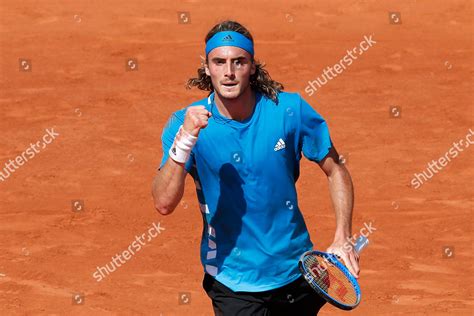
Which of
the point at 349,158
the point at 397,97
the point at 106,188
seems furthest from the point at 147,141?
the point at 397,97

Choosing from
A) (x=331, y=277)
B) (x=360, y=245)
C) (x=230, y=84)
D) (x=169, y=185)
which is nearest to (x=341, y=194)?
(x=360, y=245)

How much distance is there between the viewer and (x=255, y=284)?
17.4ft

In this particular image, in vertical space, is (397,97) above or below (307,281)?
above

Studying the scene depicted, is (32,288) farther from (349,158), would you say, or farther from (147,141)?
(349,158)

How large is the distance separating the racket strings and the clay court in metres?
3.59

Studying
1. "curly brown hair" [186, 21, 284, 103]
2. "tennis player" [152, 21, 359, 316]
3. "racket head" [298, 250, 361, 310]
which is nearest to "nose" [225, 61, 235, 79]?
"tennis player" [152, 21, 359, 316]

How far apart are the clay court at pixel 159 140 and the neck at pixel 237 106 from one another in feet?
13.1

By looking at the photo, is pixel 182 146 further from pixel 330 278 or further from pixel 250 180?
pixel 330 278

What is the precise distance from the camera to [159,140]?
13.0 metres

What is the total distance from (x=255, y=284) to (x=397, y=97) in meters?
9.38

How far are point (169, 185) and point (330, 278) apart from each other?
1.04m

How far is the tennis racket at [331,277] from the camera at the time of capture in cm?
517

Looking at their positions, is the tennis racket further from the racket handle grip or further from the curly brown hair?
the curly brown hair

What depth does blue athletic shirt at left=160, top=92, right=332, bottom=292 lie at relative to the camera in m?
5.22
